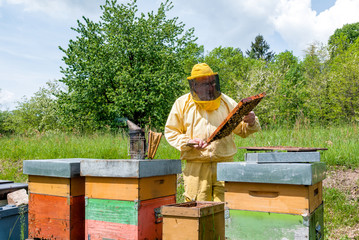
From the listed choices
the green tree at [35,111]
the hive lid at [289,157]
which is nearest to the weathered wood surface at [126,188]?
the hive lid at [289,157]

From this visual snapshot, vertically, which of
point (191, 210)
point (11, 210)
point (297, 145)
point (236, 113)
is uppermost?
point (236, 113)

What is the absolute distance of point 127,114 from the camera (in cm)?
1728

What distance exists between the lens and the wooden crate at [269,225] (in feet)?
6.01

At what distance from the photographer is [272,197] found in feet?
6.39

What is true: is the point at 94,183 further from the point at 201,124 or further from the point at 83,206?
the point at 201,124

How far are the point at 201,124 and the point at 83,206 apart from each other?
1231 millimetres

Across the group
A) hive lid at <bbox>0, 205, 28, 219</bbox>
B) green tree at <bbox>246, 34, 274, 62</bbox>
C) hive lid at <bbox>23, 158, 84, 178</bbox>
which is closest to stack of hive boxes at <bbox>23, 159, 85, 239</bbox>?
hive lid at <bbox>23, 158, 84, 178</bbox>

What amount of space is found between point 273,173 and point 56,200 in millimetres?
1756

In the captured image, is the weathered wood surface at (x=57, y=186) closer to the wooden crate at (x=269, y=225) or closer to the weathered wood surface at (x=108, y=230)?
the weathered wood surface at (x=108, y=230)

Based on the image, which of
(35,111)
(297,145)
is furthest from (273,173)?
(35,111)

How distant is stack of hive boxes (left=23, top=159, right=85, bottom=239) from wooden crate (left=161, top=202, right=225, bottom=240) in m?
0.89

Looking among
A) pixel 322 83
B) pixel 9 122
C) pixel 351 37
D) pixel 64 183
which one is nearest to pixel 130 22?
pixel 322 83

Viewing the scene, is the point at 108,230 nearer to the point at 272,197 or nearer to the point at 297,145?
the point at 272,197

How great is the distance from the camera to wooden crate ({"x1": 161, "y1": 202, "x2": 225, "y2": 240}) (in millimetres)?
1953
